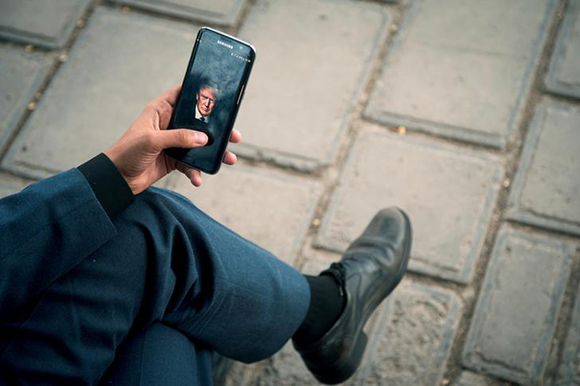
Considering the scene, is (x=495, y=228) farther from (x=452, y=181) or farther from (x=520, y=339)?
(x=520, y=339)

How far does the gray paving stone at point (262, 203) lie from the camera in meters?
1.67

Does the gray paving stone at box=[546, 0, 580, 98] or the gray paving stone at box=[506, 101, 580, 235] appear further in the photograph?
the gray paving stone at box=[546, 0, 580, 98]

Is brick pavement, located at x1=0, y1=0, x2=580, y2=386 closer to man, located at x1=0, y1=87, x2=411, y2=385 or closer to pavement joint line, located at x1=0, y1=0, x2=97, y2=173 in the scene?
pavement joint line, located at x1=0, y1=0, x2=97, y2=173

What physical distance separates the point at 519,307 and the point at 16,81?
5.63 feet

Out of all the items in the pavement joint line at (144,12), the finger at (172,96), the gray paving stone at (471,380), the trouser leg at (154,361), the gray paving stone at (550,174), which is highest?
the pavement joint line at (144,12)

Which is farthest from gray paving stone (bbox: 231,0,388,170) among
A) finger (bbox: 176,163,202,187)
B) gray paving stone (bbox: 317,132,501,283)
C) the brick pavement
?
finger (bbox: 176,163,202,187)

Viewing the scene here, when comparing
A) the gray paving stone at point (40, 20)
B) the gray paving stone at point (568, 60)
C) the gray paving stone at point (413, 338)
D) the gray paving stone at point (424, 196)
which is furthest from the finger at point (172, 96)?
the gray paving stone at point (568, 60)

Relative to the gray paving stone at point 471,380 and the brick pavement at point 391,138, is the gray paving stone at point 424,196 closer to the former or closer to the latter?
the brick pavement at point 391,138

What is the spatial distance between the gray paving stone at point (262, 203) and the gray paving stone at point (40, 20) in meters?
0.75

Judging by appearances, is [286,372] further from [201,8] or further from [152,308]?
[201,8]

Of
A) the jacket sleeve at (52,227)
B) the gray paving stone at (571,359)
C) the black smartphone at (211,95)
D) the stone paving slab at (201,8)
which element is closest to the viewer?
the jacket sleeve at (52,227)

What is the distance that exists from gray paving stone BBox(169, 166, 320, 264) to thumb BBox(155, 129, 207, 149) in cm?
62

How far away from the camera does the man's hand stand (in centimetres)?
102

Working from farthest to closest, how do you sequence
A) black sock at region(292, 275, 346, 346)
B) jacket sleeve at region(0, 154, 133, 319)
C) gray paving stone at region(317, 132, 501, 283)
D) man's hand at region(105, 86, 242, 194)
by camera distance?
gray paving stone at region(317, 132, 501, 283), black sock at region(292, 275, 346, 346), man's hand at region(105, 86, 242, 194), jacket sleeve at region(0, 154, 133, 319)
